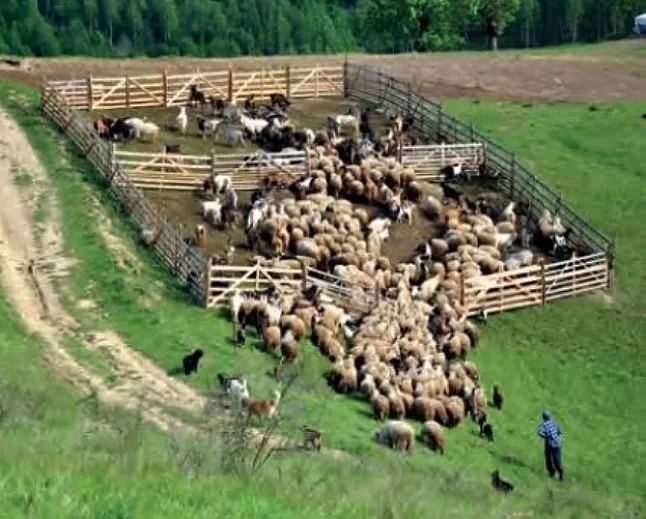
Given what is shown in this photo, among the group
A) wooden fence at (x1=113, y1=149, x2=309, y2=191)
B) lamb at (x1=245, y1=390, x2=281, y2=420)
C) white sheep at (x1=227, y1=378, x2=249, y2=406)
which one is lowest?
white sheep at (x1=227, y1=378, x2=249, y2=406)

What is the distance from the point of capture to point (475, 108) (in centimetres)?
5559

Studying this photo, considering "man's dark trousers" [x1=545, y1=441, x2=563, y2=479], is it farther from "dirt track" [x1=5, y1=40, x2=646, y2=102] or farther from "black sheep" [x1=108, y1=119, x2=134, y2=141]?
"dirt track" [x1=5, y1=40, x2=646, y2=102]

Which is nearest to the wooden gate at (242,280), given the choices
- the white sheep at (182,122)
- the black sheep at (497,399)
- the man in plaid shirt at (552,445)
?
the black sheep at (497,399)

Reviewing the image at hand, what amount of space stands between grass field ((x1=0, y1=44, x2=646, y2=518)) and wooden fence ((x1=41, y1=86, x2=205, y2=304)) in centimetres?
40

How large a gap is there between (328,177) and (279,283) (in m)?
8.36

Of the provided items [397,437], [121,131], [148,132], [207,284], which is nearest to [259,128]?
[148,132]

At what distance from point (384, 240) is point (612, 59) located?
32.4m

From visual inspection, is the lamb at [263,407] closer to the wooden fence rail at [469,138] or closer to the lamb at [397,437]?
the lamb at [397,437]

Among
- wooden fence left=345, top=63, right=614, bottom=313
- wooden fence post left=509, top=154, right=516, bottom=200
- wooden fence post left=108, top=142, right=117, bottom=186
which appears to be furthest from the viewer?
wooden fence post left=509, top=154, right=516, bottom=200

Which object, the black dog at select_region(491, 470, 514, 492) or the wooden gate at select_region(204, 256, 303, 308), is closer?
the black dog at select_region(491, 470, 514, 492)

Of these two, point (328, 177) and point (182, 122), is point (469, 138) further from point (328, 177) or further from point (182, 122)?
point (182, 122)

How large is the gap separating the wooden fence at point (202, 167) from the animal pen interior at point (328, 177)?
3 centimetres

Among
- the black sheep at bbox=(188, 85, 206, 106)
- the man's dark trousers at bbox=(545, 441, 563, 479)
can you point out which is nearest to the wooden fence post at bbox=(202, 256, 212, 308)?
the man's dark trousers at bbox=(545, 441, 563, 479)

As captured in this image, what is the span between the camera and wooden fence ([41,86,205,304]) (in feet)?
111
